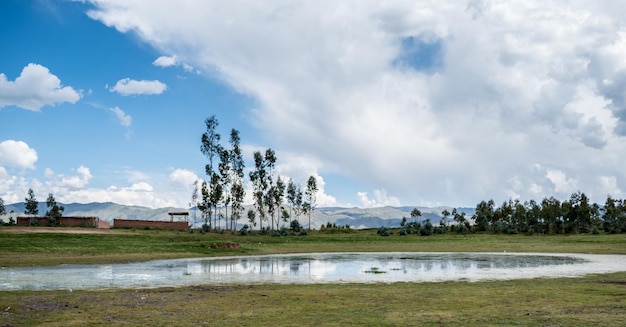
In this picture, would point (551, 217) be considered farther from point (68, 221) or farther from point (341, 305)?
point (341, 305)

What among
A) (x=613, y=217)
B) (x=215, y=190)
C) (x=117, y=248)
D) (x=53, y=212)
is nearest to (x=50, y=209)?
(x=53, y=212)

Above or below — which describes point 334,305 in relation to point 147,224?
below

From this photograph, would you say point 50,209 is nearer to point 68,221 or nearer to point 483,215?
point 68,221

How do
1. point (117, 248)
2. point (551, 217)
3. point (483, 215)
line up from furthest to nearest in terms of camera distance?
point (483, 215), point (551, 217), point (117, 248)

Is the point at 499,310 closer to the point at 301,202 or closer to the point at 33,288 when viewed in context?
the point at 33,288

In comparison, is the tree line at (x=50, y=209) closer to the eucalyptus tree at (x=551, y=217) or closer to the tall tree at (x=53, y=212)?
the tall tree at (x=53, y=212)

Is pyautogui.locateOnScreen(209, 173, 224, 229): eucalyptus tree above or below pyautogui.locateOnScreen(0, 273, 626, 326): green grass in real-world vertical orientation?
above

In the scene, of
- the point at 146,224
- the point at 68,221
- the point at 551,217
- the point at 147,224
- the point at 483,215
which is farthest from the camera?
the point at 483,215

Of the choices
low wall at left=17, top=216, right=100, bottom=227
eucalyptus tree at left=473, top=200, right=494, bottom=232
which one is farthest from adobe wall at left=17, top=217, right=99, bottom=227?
eucalyptus tree at left=473, top=200, right=494, bottom=232

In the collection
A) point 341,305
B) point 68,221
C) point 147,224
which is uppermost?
point 68,221

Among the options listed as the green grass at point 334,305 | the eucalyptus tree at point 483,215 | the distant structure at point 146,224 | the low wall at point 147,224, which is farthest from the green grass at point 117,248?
the eucalyptus tree at point 483,215

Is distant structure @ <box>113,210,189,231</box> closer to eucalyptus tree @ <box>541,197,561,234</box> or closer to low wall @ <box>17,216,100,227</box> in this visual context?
low wall @ <box>17,216,100,227</box>

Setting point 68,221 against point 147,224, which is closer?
point 68,221

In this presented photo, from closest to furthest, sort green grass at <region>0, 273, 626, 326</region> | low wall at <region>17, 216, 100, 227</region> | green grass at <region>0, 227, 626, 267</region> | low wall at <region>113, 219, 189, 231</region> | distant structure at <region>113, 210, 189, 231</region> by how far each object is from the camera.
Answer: green grass at <region>0, 273, 626, 326</region> → green grass at <region>0, 227, 626, 267</region> → low wall at <region>17, 216, 100, 227</region> → distant structure at <region>113, 210, 189, 231</region> → low wall at <region>113, 219, 189, 231</region>
